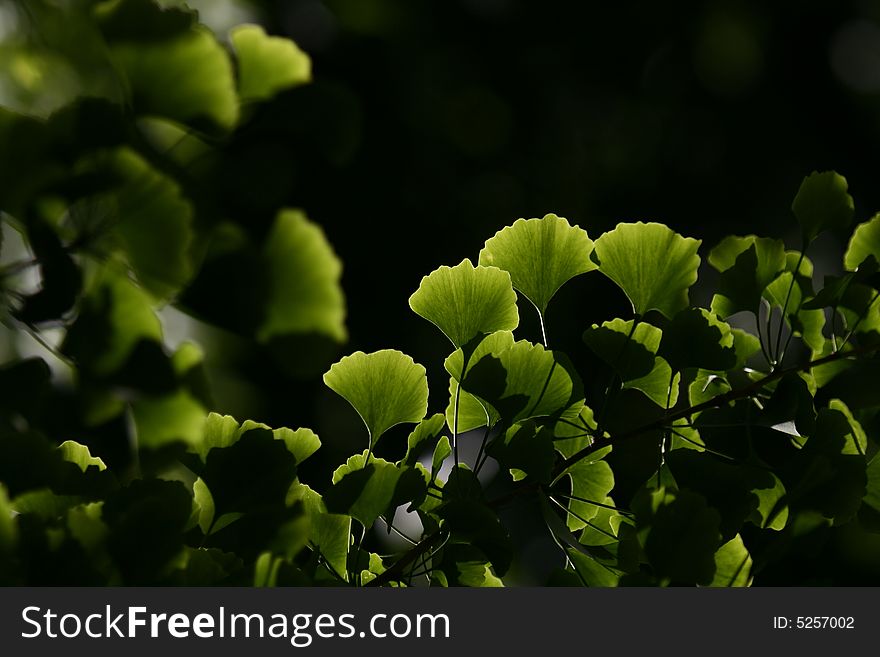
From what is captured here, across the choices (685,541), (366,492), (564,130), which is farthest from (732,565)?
(564,130)

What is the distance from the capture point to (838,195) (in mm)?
515

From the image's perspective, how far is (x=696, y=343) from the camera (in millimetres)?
452

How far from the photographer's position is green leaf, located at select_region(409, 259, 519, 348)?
0.47 metres

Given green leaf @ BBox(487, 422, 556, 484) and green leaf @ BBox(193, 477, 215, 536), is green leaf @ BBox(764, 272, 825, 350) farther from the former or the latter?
green leaf @ BBox(193, 477, 215, 536)

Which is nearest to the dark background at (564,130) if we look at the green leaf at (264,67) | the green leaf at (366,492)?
the green leaf at (366,492)

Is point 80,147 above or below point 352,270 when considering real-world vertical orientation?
above

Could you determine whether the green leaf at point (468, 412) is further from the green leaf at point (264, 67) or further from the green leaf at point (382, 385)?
the green leaf at point (264, 67)

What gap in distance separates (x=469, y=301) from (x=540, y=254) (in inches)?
2.3

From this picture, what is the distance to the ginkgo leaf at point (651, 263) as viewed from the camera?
48 centimetres

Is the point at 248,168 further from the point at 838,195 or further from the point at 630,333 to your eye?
the point at 838,195

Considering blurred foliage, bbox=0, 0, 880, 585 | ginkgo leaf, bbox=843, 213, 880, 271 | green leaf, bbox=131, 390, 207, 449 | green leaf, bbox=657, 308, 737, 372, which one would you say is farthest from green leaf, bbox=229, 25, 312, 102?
ginkgo leaf, bbox=843, 213, 880, 271

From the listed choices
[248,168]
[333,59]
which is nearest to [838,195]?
[248,168]

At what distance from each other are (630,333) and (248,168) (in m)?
0.25

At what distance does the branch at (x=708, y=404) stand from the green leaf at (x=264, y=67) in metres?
0.23
